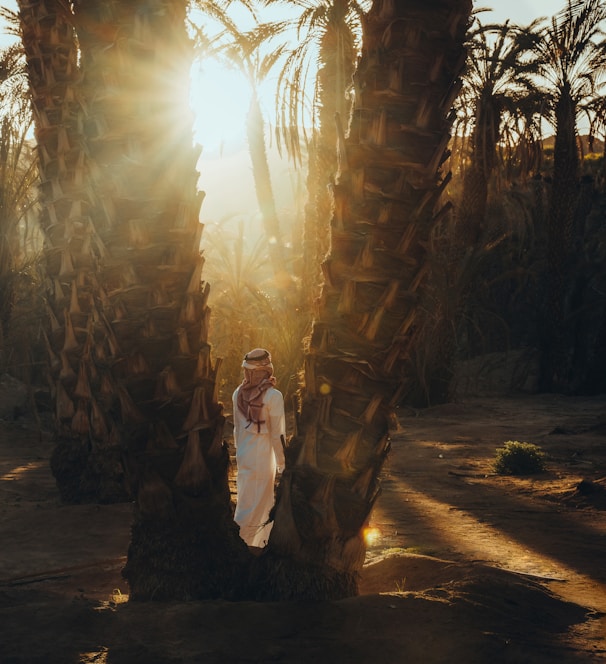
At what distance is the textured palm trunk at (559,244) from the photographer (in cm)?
2066

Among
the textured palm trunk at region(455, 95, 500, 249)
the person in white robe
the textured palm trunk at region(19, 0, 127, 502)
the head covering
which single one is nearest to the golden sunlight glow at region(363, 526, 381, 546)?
the person in white robe

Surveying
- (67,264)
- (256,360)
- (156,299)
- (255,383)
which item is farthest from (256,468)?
(67,264)

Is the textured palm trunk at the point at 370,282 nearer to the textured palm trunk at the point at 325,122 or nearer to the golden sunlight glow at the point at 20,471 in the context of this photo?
the golden sunlight glow at the point at 20,471

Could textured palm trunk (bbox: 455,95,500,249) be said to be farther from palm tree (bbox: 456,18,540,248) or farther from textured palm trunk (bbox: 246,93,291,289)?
textured palm trunk (bbox: 246,93,291,289)

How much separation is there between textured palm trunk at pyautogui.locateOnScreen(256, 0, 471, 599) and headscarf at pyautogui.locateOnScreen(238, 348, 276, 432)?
1.67 m

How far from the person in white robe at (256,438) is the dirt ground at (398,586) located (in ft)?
3.27

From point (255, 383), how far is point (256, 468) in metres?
0.71

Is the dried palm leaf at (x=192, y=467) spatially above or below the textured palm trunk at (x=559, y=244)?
below

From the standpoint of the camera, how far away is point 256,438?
6.35 meters

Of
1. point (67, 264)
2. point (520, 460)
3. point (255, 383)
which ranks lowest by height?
point (520, 460)

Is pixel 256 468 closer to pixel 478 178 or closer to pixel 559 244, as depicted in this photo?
pixel 478 178

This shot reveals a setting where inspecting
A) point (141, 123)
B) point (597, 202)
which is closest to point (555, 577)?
point (141, 123)

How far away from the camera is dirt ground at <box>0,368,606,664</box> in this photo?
364cm

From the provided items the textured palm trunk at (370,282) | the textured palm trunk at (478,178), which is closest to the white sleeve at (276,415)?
the textured palm trunk at (370,282)
